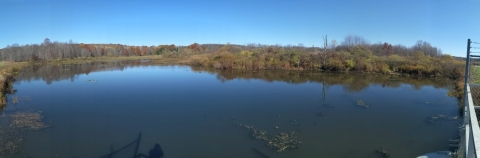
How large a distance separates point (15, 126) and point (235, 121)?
271 inches

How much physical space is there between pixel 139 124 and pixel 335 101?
842cm

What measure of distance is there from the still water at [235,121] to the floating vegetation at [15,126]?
10.4 inches

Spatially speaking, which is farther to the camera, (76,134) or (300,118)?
(300,118)

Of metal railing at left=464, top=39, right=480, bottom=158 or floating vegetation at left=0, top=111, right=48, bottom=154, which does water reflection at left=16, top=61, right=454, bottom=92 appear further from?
floating vegetation at left=0, top=111, right=48, bottom=154

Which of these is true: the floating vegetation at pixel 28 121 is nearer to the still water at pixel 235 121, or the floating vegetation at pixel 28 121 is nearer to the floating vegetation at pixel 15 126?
the floating vegetation at pixel 15 126

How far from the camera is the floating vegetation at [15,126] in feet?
22.0

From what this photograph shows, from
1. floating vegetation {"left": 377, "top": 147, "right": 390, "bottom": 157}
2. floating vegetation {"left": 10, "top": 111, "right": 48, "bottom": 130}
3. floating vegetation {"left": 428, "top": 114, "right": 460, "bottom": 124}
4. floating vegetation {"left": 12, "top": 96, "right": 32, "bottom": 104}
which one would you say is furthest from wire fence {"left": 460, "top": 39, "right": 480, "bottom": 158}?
floating vegetation {"left": 12, "top": 96, "right": 32, "bottom": 104}

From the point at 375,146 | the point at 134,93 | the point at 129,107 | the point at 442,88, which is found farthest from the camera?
the point at 442,88

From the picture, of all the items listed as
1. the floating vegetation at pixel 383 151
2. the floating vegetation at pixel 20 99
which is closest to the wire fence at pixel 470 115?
the floating vegetation at pixel 383 151

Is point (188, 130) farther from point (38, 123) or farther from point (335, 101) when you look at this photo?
point (335, 101)

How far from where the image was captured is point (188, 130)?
7988 millimetres

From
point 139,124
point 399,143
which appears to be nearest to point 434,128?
point 399,143

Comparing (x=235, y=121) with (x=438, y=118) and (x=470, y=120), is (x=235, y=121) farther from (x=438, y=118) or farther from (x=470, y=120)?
(x=438, y=118)

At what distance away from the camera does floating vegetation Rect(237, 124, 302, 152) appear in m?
6.68
